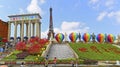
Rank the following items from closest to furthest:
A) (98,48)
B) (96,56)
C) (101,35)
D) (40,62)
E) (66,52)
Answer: (40,62)
(96,56)
(66,52)
(98,48)
(101,35)

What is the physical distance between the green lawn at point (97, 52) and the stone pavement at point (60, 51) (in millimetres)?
1464

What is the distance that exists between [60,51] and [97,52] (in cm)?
732

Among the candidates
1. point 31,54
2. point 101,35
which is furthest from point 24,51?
point 101,35

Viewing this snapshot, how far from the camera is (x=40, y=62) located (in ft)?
119

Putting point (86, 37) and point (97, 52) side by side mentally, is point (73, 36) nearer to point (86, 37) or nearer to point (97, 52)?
point (86, 37)

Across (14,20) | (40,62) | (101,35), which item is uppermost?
(14,20)

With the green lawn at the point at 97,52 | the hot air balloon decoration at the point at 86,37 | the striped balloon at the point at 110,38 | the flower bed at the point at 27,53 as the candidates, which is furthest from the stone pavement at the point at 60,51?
the striped balloon at the point at 110,38

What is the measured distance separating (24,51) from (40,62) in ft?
41.3

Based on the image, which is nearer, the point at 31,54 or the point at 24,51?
the point at 31,54

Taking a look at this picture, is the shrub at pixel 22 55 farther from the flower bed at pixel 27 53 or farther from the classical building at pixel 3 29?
the classical building at pixel 3 29

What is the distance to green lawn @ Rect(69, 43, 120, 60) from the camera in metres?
43.4

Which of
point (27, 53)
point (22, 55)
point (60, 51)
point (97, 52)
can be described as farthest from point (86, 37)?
point (22, 55)

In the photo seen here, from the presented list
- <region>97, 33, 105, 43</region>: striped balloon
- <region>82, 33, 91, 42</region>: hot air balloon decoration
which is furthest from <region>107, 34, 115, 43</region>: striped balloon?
<region>82, 33, 91, 42</region>: hot air balloon decoration

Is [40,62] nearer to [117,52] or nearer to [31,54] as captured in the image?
[31,54]
